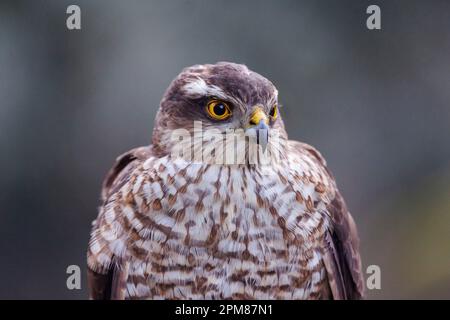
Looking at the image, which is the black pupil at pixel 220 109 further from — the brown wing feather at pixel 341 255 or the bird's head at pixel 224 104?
the brown wing feather at pixel 341 255

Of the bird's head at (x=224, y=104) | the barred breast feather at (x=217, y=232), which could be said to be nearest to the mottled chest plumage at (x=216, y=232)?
the barred breast feather at (x=217, y=232)

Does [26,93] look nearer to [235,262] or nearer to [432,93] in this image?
[235,262]

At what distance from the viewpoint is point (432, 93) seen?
2.66 m

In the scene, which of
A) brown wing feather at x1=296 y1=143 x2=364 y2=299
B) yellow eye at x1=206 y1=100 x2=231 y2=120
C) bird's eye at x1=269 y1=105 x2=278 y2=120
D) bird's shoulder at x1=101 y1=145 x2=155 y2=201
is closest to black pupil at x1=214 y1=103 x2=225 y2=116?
yellow eye at x1=206 y1=100 x2=231 y2=120

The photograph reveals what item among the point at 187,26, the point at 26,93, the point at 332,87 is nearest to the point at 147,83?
the point at 187,26

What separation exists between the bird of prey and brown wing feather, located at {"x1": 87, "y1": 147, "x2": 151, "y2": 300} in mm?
17

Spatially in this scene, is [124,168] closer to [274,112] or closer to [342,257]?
[274,112]

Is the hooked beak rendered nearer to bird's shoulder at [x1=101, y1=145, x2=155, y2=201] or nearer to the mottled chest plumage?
the mottled chest plumage

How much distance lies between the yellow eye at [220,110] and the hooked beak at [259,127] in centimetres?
Answer: 7

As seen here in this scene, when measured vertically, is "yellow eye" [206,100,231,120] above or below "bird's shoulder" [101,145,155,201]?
above

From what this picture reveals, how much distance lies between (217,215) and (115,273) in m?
0.39

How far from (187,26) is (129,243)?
117 cm

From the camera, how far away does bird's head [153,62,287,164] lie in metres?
1.51
